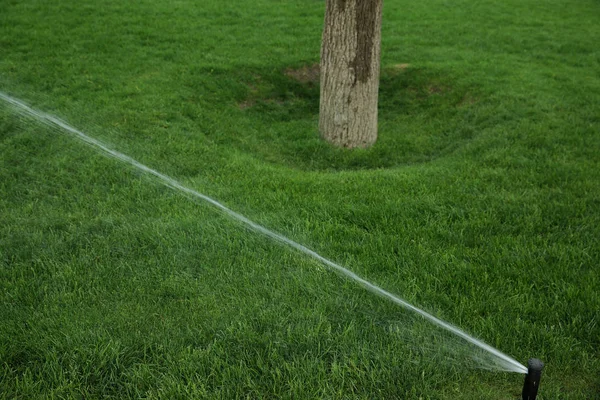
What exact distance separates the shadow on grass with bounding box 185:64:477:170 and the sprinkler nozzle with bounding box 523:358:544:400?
155 inches

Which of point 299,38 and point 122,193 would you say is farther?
point 299,38

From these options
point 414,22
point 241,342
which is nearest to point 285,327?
point 241,342

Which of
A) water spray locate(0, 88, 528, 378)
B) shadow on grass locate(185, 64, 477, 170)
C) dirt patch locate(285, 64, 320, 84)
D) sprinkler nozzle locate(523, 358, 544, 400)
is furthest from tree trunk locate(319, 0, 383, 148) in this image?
sprinkler nozzle locate(523, 358, 544, 400)

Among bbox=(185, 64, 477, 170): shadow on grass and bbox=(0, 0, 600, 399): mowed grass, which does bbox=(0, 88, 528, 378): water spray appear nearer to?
bbox=(0, 0, 600, 399): mowed grass

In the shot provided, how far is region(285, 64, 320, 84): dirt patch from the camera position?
27.6 feet

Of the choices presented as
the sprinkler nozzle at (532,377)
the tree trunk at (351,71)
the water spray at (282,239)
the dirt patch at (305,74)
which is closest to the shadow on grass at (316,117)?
the dirt patch at (305,74)

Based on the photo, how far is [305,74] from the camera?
8.55 m

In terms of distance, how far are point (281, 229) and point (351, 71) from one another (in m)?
2.89

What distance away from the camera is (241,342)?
2793 millimetres

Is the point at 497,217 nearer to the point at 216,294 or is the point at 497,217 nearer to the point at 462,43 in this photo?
the point at 216,294

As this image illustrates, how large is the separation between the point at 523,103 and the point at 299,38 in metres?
4.66

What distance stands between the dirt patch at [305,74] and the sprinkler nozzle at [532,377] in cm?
681

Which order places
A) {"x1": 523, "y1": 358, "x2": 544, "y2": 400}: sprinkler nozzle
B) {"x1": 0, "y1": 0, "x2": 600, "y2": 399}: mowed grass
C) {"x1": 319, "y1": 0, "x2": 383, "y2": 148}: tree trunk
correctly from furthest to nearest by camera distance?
{"x1": 319, "y1": 0, "x2": 383, "y2": 148}: tree trunk → {"x1": 0, "y1": 0, "x2": 600, "y2": 399}: mowed grass → {"x1": 523, "y1": 358, "x2": 544, "y2": 400}: sprinkler nozzle

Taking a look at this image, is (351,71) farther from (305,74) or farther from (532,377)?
(532,377)
